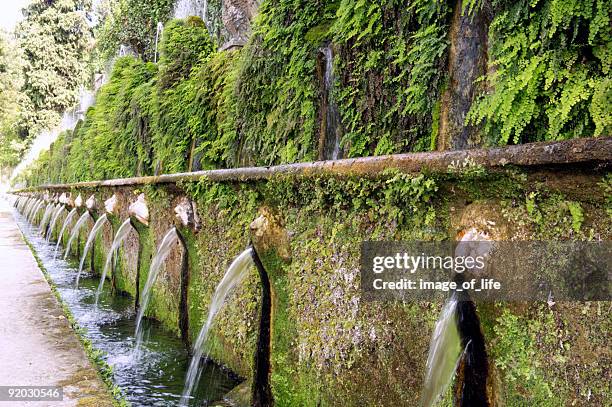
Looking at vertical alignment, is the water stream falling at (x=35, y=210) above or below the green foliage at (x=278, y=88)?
below

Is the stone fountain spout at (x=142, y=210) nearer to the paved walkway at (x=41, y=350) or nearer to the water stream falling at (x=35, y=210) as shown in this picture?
the paved walkway at (x=41, y=350)

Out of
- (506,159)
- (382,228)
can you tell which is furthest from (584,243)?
(382,228)

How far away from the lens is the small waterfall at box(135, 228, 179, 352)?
469 centimetres

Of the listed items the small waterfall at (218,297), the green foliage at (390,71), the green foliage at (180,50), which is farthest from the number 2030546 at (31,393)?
the green foliage at (180,50)

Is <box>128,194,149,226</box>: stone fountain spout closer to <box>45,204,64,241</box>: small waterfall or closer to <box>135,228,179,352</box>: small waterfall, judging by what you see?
<box>135,228,179,352</box>: small waterfall

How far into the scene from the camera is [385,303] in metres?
2.30

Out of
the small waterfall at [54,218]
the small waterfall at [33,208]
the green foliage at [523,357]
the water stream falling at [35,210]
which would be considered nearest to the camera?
the green foliage at [523,357]

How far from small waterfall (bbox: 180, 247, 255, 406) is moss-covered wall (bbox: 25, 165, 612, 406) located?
0.46 ft

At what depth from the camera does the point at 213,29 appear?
11.0 metres

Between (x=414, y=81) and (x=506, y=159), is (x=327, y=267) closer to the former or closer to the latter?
(x=414, y=81)

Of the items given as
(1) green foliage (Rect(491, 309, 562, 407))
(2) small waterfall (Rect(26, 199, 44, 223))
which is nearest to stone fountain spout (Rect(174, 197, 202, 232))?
(1) green foliage (Rect(491, 309, 562, 407))

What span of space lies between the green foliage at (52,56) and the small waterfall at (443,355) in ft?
152

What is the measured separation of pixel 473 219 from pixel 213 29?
1023 cm

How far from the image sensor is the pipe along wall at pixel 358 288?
1609mm
